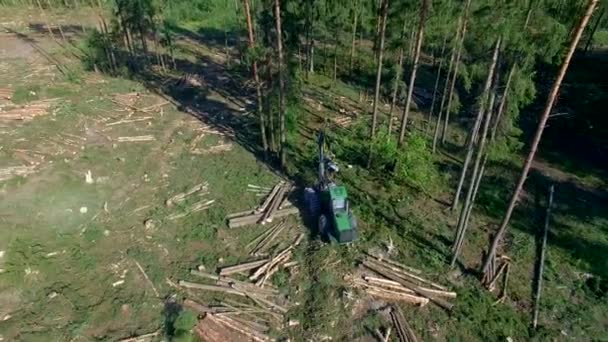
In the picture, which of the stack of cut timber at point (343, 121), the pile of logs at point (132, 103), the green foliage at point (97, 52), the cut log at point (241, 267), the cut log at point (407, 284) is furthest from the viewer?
the green foliage at point (97, 52)

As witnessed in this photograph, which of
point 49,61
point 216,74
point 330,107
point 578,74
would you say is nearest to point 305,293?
point 330,107

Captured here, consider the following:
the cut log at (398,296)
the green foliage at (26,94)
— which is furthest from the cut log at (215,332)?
the green foliage at (26,94)

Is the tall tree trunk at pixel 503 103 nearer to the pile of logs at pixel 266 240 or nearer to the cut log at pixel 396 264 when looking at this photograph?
the cut log at pixel 396 264

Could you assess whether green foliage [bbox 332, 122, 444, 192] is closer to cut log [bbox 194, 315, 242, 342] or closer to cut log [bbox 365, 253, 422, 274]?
cut log [bbox 365, 253, 422, 274]

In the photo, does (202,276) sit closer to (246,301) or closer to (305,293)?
(246,301)

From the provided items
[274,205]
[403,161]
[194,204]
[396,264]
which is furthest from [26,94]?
[396,264]

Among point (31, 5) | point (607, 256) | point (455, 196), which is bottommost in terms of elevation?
point (607, 256)

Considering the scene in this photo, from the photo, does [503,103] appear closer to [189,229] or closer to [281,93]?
[281,93]
